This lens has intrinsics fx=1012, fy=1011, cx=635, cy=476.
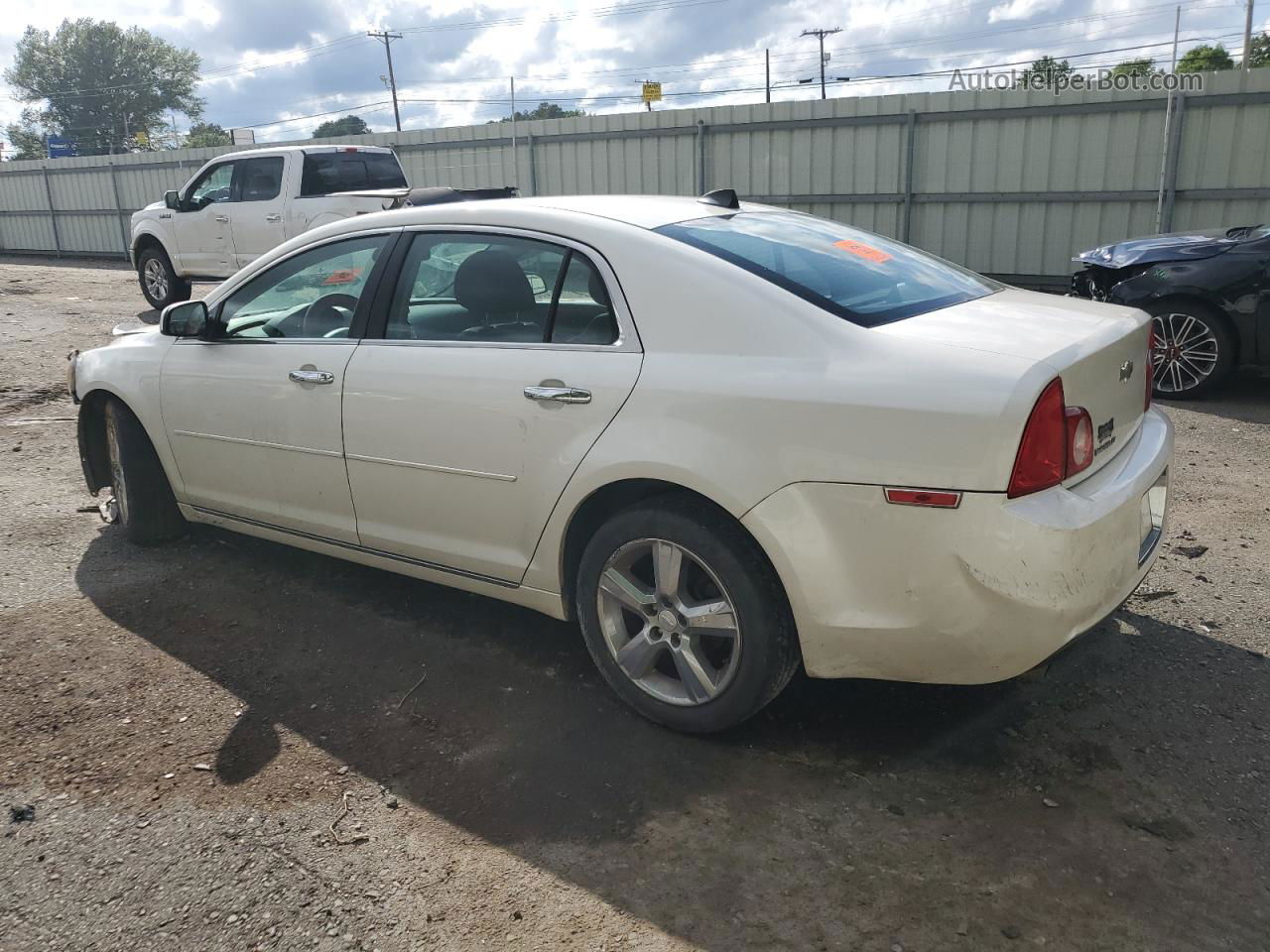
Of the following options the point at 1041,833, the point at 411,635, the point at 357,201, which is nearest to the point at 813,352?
the point at 1041,833

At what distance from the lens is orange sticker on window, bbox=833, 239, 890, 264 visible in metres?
3.46

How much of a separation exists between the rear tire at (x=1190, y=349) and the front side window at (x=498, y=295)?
603 centimetres

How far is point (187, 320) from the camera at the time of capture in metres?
4.23

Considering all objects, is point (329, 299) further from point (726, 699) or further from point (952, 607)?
point (952, 607)

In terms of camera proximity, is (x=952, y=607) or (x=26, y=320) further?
(x=26, y=320)

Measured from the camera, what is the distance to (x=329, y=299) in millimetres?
3979

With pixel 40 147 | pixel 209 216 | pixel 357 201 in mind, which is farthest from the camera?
pixel 40 147

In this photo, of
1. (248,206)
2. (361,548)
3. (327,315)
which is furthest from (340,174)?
(361,548)

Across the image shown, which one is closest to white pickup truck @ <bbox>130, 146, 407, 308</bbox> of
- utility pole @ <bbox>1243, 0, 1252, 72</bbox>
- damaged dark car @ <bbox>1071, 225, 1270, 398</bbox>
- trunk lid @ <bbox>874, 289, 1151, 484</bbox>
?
damaged dark car @ <bbox>1071, 225, 1270, 398</bbox>

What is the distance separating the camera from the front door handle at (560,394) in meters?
3.06

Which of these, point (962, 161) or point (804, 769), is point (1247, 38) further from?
point (804, 769)

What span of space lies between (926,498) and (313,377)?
2.34 m

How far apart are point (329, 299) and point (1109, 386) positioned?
281 centimetres

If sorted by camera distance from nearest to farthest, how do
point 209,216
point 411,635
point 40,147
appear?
point 411,635
point 209,216
point 40,147
